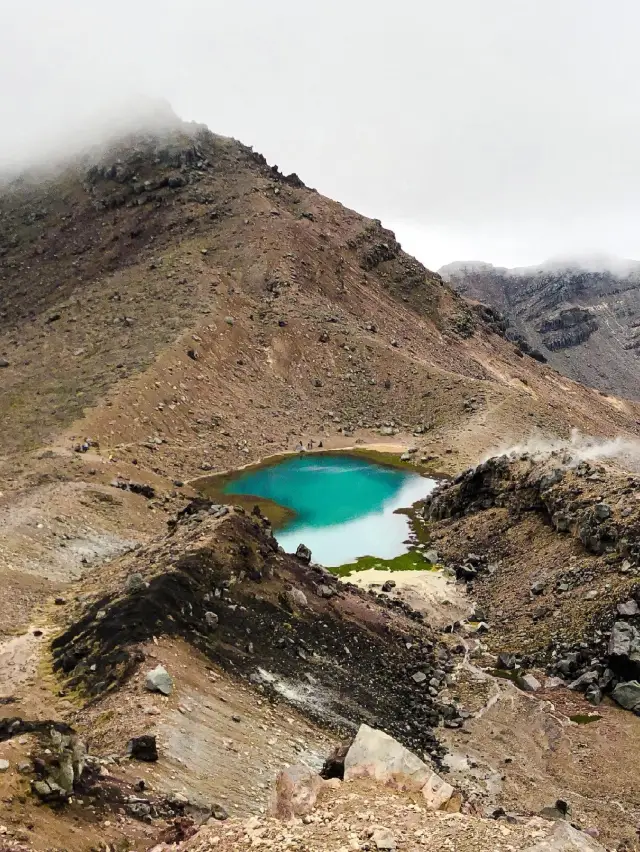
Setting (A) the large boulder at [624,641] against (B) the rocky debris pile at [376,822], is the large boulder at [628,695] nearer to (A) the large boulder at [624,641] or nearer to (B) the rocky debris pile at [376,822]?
(A) the large boulder at [624,641]

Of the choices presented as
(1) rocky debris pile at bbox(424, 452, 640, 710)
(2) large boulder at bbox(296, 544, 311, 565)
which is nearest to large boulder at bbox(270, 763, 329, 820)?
(1) rocky debris pile at bbox(424, 452, 640, 710)

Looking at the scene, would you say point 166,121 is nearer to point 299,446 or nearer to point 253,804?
point 299,446

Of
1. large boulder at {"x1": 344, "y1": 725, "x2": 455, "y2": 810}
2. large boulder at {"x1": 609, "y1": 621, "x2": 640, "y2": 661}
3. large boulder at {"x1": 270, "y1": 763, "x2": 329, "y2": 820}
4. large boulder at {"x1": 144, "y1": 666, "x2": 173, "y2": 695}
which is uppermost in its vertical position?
large boulder at {"x1": 609, "y1": 621, "x2": 640, "y2": 661}

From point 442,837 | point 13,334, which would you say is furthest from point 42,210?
point 442,837

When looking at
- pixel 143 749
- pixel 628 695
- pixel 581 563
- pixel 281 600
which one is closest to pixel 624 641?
pixel 628 695

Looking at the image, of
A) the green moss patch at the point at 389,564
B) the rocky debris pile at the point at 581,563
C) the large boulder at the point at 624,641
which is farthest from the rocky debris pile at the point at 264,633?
the green moss patch at the point at 389,564

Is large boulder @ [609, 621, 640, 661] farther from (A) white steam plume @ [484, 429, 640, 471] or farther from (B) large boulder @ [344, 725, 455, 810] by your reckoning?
(B) large boulder @ [344, 725, 455, 810]
